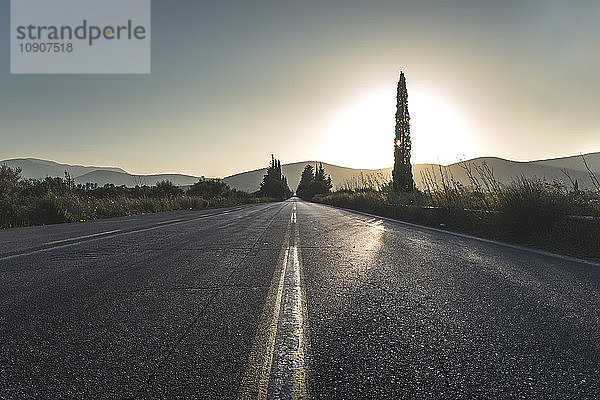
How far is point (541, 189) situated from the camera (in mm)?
10055

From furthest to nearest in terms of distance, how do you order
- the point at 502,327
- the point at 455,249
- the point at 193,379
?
the point at 455,249 → the point at 502,327 → the point at 193,379

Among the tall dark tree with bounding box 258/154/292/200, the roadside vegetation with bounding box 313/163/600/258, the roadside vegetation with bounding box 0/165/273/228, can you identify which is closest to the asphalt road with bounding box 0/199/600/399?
the roadside vegetation with bounding box 313/163/600/258

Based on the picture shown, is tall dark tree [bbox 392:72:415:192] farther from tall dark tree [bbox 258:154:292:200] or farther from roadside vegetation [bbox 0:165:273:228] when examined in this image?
tall dark tree [bbox 258:154:292:200]

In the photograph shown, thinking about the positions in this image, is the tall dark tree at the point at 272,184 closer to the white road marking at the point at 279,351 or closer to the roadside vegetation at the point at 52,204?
the roadside vegetation at the point at 52,204

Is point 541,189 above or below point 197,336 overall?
above

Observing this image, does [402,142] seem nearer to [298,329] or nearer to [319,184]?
[298,329]

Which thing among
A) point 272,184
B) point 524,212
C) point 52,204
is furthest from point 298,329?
point 272,184

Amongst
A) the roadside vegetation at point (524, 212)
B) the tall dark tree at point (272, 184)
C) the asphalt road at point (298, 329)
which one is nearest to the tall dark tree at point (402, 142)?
the roadside vegetation at point (524, 212)

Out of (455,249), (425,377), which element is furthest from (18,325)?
(455,249)

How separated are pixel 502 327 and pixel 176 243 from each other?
7.20 m

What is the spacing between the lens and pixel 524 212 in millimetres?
9898

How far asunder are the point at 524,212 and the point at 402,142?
23.5m

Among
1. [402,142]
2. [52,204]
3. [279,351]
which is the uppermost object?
[402,142]

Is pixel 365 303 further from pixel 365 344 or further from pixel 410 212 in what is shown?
pixel 410 212
